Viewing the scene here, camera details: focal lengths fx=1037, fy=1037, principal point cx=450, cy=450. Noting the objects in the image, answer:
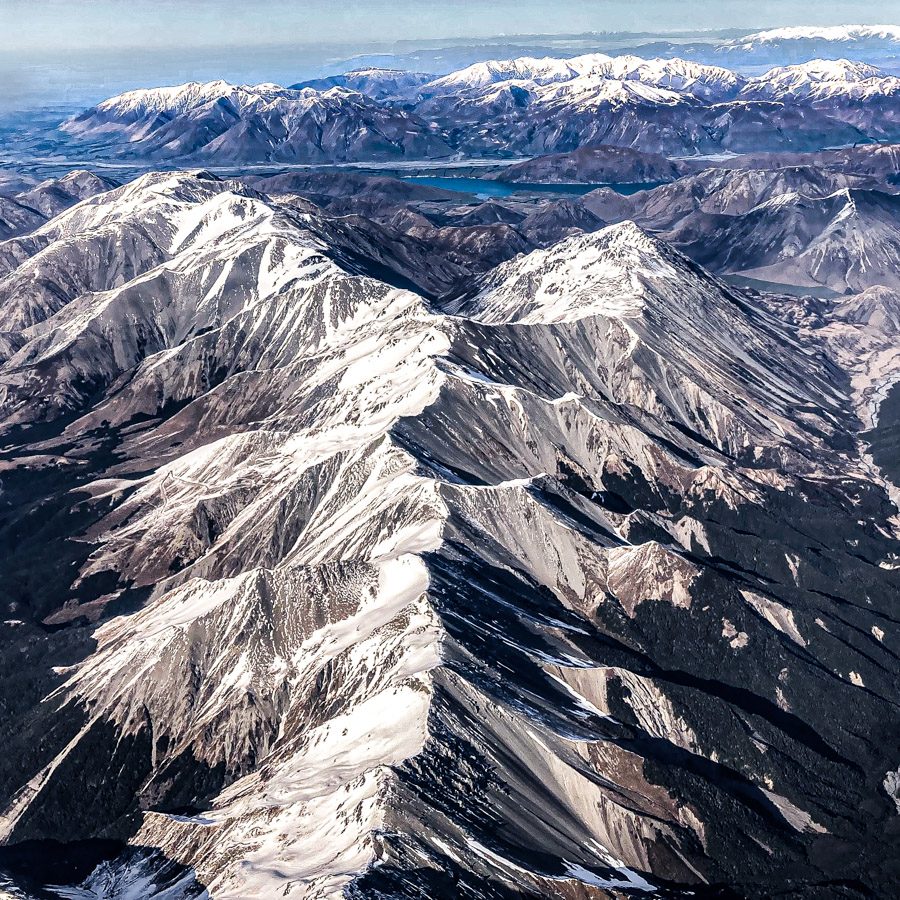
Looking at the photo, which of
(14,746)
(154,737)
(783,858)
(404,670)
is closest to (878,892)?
(783,858)

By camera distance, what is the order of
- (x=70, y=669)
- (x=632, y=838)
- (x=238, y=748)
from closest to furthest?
(x=632, y=838), (x=238, y=748), (x=70, y=669)

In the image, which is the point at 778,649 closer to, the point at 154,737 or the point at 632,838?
the point at 632,838

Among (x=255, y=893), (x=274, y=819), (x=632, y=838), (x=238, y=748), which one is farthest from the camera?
(x=238, y=748)

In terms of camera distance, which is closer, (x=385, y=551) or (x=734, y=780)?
(x=734, y=780)

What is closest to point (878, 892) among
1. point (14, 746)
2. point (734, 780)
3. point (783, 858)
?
point (783, 858)

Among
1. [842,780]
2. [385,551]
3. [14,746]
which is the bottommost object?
[842,780]

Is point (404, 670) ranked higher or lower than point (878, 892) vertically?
higher

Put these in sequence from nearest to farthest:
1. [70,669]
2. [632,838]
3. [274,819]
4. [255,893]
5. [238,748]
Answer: [255,893] < [274,819] < [632,838] < [238,748] < [70,669]

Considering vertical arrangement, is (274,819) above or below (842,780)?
above

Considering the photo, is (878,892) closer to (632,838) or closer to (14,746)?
(632,838)

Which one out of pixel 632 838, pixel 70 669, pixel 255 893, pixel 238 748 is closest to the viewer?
pixel 255 893
